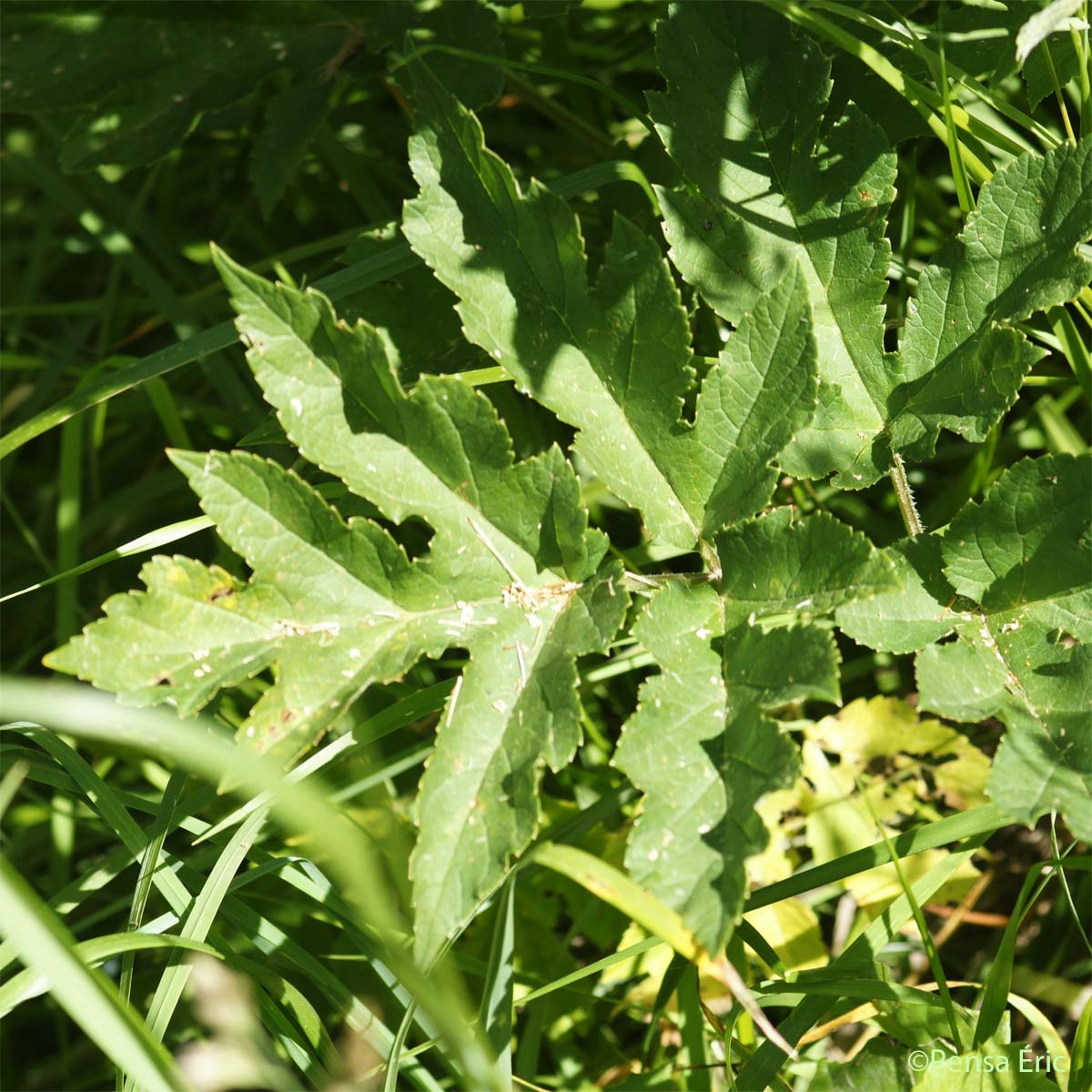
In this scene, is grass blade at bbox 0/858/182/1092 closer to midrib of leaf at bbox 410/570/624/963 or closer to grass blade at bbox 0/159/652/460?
midrib of leaf at bbox 410/570/624/963

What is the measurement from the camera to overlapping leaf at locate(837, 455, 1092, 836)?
1532 millimetres

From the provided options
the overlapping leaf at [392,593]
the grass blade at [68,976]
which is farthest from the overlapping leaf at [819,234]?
the grass blade at [68,976]

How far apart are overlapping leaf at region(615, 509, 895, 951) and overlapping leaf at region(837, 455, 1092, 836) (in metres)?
0.16

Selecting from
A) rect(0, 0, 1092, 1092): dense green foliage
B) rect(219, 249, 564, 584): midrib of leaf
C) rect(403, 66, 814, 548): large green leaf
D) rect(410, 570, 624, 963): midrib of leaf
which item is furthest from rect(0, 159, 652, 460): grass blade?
rect(410, 570, 624, 963): midrib of leaf

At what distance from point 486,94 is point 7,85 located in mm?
1091

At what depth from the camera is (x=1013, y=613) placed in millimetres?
1648

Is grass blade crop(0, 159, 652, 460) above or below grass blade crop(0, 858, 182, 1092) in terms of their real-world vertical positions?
above

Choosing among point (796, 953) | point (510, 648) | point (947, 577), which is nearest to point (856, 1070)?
point (796, 953)

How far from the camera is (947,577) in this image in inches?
65.9

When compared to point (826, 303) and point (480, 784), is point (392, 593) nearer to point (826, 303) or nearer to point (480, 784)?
point (480, 784)

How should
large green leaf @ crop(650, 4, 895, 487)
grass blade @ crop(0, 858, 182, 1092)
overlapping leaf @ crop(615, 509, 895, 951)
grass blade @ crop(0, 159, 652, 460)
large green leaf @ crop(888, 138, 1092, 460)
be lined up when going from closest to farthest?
1. grass blade @ crop(0, 858, 182, 1092)
2. overlapping leaf @ crop(615, 509, 895, 951)
3. large green leaf @ crop(888, 138, 1092, 460)
4. large green leaf @ crop(650, 4, 895, 487)
5. grass blade @ crop(0, 159, 652, 460)

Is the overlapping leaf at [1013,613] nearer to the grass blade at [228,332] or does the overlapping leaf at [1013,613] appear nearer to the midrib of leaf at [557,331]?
the midrib of leaf at [557,331]

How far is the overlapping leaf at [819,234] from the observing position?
1.73 m

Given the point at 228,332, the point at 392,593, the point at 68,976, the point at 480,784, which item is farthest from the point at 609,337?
the point at 68,976
